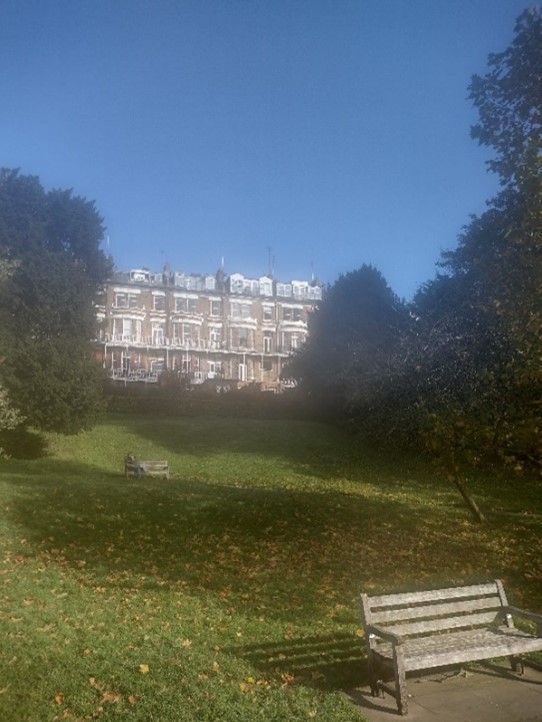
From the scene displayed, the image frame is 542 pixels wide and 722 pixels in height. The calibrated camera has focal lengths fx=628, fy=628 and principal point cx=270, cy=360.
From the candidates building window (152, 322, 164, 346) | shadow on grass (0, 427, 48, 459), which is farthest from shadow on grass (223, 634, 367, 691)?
building window (152, 322, 164, 346)

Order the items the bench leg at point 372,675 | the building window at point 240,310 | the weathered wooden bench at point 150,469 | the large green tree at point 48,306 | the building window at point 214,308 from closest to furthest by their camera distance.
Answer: the bench leg at point 372,675 < the weathered wooden bench at point 150,469 < the large green tree at point 48,306 < the building window at point 214,308 < the building window at point 240,310

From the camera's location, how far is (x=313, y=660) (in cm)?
842

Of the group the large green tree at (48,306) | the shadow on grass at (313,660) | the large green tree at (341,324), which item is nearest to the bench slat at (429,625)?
the shadow on grass at (313,660)

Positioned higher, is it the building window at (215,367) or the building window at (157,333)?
the building window at (157,333)

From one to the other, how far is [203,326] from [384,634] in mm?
65178

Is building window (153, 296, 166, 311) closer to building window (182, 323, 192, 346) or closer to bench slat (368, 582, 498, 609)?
building window (182, 323, 192, 346)

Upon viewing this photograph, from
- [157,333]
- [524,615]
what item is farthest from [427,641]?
[157,333]

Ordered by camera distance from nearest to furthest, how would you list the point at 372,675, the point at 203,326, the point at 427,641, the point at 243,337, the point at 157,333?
the point at 372,675 → the point at 427,641 → the point at 157,333 → the point at 203,326 → the point at 243,337

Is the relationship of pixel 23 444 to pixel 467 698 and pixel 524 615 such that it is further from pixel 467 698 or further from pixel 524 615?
pixel 467 698

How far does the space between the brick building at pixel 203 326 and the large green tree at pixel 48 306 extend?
17339 mm

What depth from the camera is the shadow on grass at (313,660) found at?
25.5 ft

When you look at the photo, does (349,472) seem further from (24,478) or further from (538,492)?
(24,478)

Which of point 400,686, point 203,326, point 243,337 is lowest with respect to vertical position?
point 400,686

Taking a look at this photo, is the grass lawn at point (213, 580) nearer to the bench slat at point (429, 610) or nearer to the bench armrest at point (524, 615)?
the bench slat at point (429, 610)
